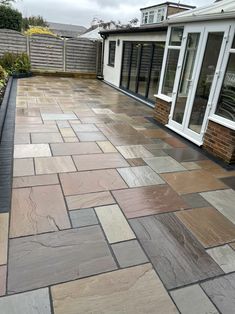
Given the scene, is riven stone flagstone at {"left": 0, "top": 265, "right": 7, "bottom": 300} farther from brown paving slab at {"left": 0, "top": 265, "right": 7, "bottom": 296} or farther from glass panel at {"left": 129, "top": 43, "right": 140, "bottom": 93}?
glass panel at {"left": 129, "top": 43, "right": 140, "bottom": 93}

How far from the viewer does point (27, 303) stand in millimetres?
1563

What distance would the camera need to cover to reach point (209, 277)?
1.87 metres

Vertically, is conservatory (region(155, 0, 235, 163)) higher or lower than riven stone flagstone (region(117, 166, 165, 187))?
higher

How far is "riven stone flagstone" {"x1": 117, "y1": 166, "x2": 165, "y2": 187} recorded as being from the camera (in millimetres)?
3118

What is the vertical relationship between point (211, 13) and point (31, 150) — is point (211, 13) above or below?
above

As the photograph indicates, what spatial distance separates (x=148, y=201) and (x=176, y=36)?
145 inches

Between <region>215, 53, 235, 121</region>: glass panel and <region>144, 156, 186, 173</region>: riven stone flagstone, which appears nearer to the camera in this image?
<region>144, 156, 186, 173</region>: riven stone flagstone

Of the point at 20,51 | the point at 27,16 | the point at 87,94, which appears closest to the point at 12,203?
the point at 87,94

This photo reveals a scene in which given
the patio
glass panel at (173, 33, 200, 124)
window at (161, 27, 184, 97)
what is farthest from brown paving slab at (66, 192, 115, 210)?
window at (161, 27, 184, 97)

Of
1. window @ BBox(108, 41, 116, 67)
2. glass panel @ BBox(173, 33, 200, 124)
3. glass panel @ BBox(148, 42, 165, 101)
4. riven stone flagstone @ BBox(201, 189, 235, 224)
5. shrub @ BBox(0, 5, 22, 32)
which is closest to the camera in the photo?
riven stone flagstone @ BBox(201, 189, 235, 224)

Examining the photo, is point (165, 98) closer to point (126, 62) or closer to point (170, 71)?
point (170, 71)

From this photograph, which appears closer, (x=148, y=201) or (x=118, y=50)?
(x=148, y=201)

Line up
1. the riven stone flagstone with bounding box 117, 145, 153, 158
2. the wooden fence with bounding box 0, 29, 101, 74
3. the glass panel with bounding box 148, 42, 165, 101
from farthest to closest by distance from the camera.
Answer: the wooden fence with bounding box 0, 29, 101, 74 → the glass panel with bounding box 148, 42, 165, 101 → the riven stone flagstone with bounding box 117, 145, 153, 158

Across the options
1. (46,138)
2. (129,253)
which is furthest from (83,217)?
Answer: (46,138)
